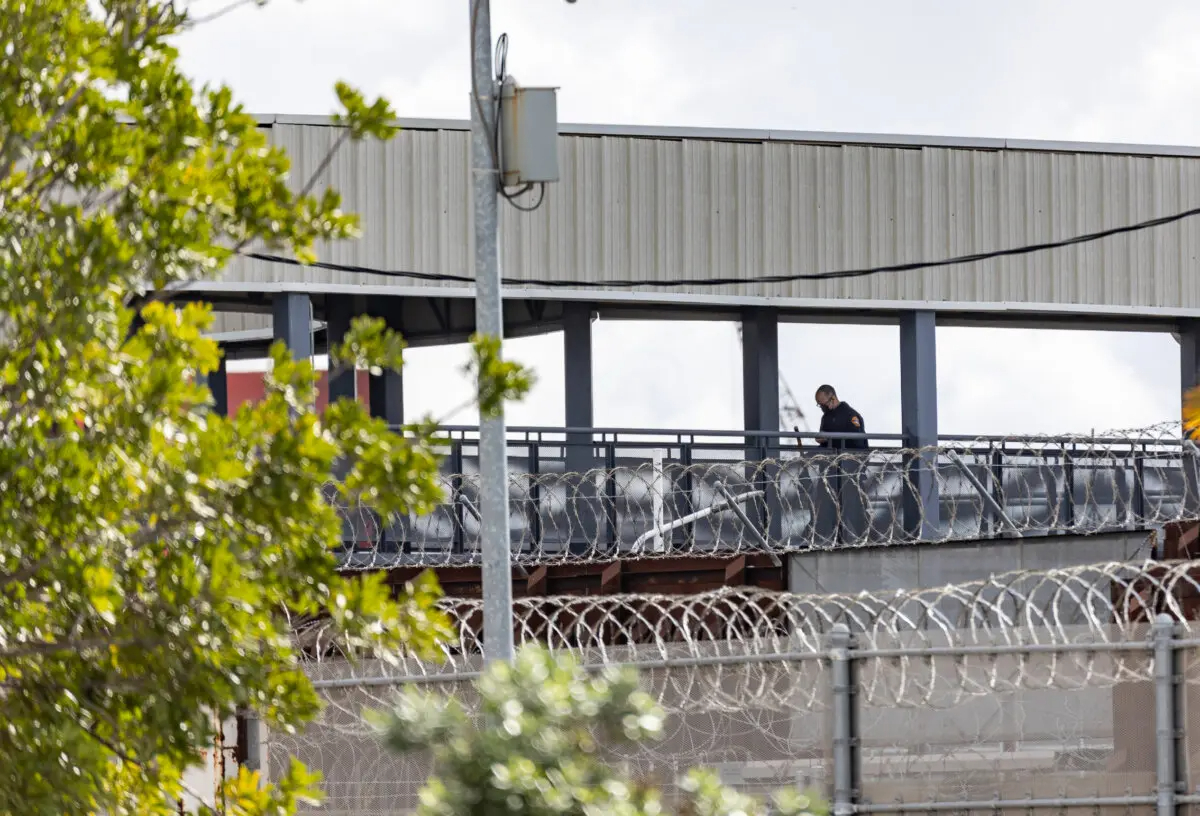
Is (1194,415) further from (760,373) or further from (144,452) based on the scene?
(144,452)

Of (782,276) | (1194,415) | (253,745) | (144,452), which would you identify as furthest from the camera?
(782,276)

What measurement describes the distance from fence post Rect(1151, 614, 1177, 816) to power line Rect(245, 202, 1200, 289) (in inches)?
562

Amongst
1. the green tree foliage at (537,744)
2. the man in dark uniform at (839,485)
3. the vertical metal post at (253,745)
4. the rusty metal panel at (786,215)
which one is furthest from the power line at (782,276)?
the green tree foliage at (537,744)

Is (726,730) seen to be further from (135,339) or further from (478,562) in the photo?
(478,562)

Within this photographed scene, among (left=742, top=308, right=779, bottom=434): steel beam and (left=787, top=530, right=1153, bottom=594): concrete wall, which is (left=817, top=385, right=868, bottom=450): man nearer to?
(left=742, top=308, right=779, bottom=434): steel beam

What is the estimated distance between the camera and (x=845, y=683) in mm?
10492

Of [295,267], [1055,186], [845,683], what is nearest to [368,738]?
[845,683]

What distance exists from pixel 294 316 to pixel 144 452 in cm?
1674

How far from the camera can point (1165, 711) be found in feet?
32.1

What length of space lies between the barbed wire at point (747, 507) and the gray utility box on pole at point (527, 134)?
24.1 ft

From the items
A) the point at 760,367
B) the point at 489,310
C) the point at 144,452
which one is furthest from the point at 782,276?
the point at 144,452

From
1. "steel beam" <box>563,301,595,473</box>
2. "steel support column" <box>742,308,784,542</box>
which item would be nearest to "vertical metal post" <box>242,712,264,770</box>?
"steel beam" <box>563,301,595,473</box>

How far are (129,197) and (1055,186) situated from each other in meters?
20.3

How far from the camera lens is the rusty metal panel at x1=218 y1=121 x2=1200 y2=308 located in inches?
931
